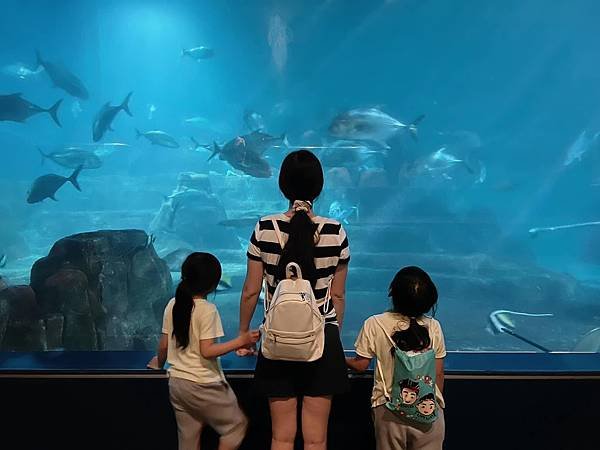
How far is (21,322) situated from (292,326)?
4526 mm

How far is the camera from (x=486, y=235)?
15055 mm

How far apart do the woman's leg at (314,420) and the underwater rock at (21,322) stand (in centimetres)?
415

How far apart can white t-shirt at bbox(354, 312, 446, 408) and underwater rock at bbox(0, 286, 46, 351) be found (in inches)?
169

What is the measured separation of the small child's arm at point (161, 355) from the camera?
4.77ft

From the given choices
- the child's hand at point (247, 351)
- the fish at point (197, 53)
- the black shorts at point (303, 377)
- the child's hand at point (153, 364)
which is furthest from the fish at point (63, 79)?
the black shorts at point (303, 377)

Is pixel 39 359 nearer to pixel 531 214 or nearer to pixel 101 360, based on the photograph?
pixel 101 360

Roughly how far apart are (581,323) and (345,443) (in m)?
9.45

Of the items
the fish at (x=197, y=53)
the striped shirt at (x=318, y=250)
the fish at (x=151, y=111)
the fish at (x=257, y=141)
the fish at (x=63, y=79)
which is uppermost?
the fish at (x=151, y=111)

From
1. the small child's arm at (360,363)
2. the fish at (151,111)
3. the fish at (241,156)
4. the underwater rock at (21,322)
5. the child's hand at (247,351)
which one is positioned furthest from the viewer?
the fish at (151,111)

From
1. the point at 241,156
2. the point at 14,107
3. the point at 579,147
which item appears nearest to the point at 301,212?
the point at 241,156

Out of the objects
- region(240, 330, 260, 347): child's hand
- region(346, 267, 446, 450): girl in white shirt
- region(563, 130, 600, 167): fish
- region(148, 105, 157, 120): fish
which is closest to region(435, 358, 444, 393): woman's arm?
region(346, 267, 446, 450): girl in white shirt

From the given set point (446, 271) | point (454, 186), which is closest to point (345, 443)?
point (446, 271)

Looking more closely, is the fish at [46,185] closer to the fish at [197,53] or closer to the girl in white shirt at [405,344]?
the girl in white shirt at [405,344]

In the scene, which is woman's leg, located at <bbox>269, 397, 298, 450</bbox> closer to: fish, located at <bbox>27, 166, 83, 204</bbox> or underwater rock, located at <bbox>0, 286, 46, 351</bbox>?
underwater rock, located at <bbox>0, 286, 46, 351</bbox>
